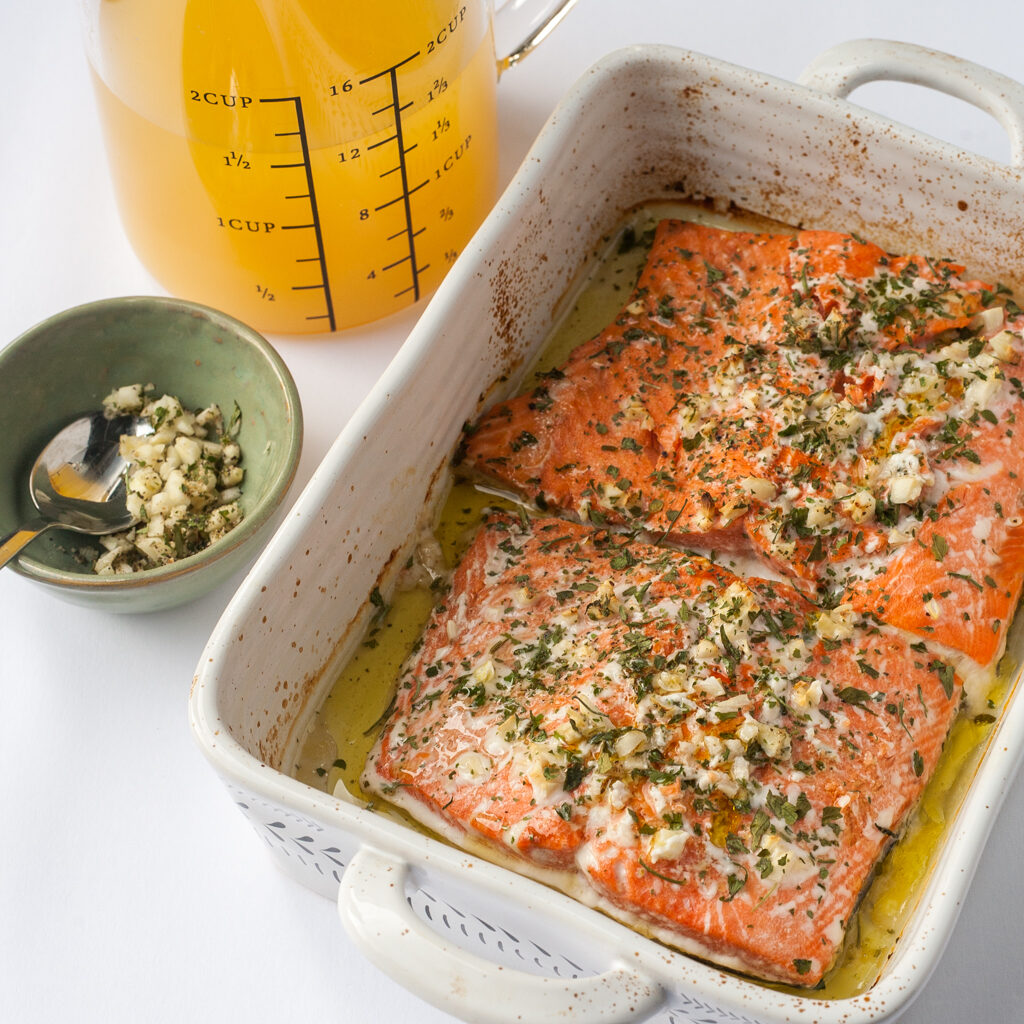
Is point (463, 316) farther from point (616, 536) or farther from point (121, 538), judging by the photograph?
point (121, 538)

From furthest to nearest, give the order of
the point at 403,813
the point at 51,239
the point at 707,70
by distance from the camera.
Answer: the point at 51,239
the point at 707,70
the point at 403,813

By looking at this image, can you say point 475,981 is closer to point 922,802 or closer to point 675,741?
point 675,741

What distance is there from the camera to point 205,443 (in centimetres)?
184

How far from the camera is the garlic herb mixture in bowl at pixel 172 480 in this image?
174 centimetres

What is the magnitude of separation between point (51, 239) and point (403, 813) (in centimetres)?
115

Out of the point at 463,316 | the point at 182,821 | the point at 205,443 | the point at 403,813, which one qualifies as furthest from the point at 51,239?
the point at 403,813

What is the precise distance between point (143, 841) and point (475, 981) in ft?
2.15

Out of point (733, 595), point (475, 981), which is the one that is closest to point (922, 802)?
point (733, 595)

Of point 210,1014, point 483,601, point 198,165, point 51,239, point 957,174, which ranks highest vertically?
point 198,165

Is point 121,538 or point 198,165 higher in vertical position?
point 198,165

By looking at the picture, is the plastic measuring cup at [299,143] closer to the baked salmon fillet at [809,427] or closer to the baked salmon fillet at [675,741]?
the baked salmon fillet at [809,427]

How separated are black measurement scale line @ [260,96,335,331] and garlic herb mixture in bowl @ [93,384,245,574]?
0.63 ft

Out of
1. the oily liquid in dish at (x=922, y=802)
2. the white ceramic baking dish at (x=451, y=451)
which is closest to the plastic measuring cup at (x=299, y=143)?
the white ceramic baking dish at (x=451, y=451)

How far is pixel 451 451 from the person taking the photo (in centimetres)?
182
